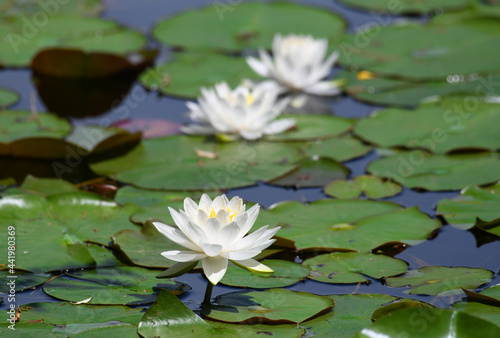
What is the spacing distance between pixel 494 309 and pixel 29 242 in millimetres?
1939

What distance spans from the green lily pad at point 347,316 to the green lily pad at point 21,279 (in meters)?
1.11

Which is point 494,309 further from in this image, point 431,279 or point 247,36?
point 247,36

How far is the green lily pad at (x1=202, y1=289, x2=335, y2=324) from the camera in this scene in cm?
216

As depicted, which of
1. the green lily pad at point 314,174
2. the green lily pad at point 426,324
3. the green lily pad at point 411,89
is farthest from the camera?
the green lily pad at point 411,89

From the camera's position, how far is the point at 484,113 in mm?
3924

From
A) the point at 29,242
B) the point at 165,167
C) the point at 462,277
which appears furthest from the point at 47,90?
the point at 462,277

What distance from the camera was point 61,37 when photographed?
5.68 meters

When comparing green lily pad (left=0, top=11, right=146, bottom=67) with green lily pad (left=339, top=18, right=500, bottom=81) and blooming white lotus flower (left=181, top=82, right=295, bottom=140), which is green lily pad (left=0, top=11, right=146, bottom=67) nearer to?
Answer: blooming white lotus flower (left=181, top=82, right=295, bottom=140)

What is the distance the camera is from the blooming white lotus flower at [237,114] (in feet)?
12.6

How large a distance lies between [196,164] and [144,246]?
98 centimetres

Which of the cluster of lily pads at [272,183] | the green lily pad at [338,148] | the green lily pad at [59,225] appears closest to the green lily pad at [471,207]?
the cluster of lily pads at [272,183]

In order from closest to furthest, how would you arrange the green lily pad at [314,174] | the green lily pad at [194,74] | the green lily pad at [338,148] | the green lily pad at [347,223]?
the green lily pad at [347,223], the green lily pad at [314,174], the green lily pad at [338,148], the green lily pad at [194,74]

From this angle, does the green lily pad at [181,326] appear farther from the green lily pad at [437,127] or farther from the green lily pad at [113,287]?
the green lily pad at [437,127]

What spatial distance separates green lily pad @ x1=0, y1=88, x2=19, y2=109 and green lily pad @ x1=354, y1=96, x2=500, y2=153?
2.48 metres
